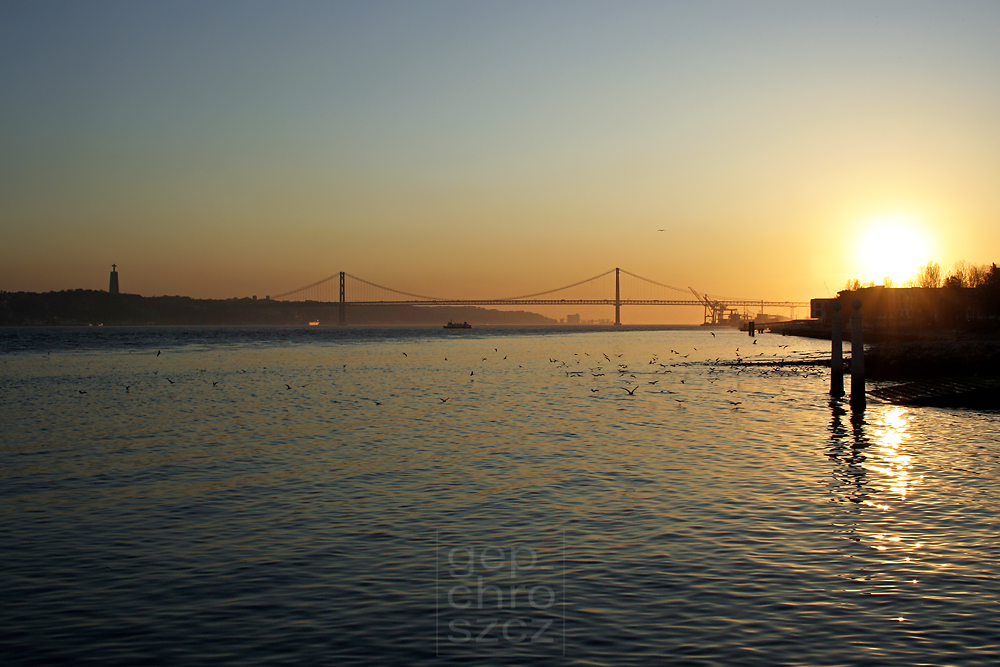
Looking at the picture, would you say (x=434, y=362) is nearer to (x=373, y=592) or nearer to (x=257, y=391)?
(x=257, y=391)

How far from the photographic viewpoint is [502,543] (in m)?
10.1

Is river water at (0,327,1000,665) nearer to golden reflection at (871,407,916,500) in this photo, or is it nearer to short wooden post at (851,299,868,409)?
golden reflection at (871,407,916,500)

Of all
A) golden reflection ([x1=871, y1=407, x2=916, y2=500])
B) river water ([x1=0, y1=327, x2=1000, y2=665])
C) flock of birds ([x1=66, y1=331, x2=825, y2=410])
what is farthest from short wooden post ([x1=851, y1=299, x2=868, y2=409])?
flock of birds ([x1=66, y1=331, x2=825, y2=410])

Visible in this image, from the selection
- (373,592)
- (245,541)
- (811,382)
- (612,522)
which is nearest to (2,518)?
(245,541)

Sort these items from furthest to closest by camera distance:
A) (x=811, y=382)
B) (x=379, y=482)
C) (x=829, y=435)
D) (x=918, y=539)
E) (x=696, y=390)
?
(x=811, y=382)
(x=696, y=390)
(x=829, y=435)
(x=379, y=482)
(x=918, y=539)

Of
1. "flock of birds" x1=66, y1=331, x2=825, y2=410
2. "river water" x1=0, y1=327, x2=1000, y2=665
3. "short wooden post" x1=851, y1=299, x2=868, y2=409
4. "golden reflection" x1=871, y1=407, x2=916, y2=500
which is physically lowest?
"river water" x1=0, y1=327, x2=1000, y2=665

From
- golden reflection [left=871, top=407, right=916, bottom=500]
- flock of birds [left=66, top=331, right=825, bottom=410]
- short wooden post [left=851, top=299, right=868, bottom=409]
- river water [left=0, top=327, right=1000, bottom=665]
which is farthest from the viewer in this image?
flock of birds [left=66, top=331, right=825, bottom=410]

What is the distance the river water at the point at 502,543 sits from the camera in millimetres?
7039

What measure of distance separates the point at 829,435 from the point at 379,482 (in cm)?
1181

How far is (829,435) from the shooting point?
19.9m

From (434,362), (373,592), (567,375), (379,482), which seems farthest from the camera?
(434,362)

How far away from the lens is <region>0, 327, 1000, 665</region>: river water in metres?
7.04

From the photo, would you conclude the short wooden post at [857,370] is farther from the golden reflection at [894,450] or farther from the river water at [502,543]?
the river water at [502,543]

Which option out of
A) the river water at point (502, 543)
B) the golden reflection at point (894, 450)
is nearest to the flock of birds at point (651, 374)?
the golden reflection at point (894, 450)
